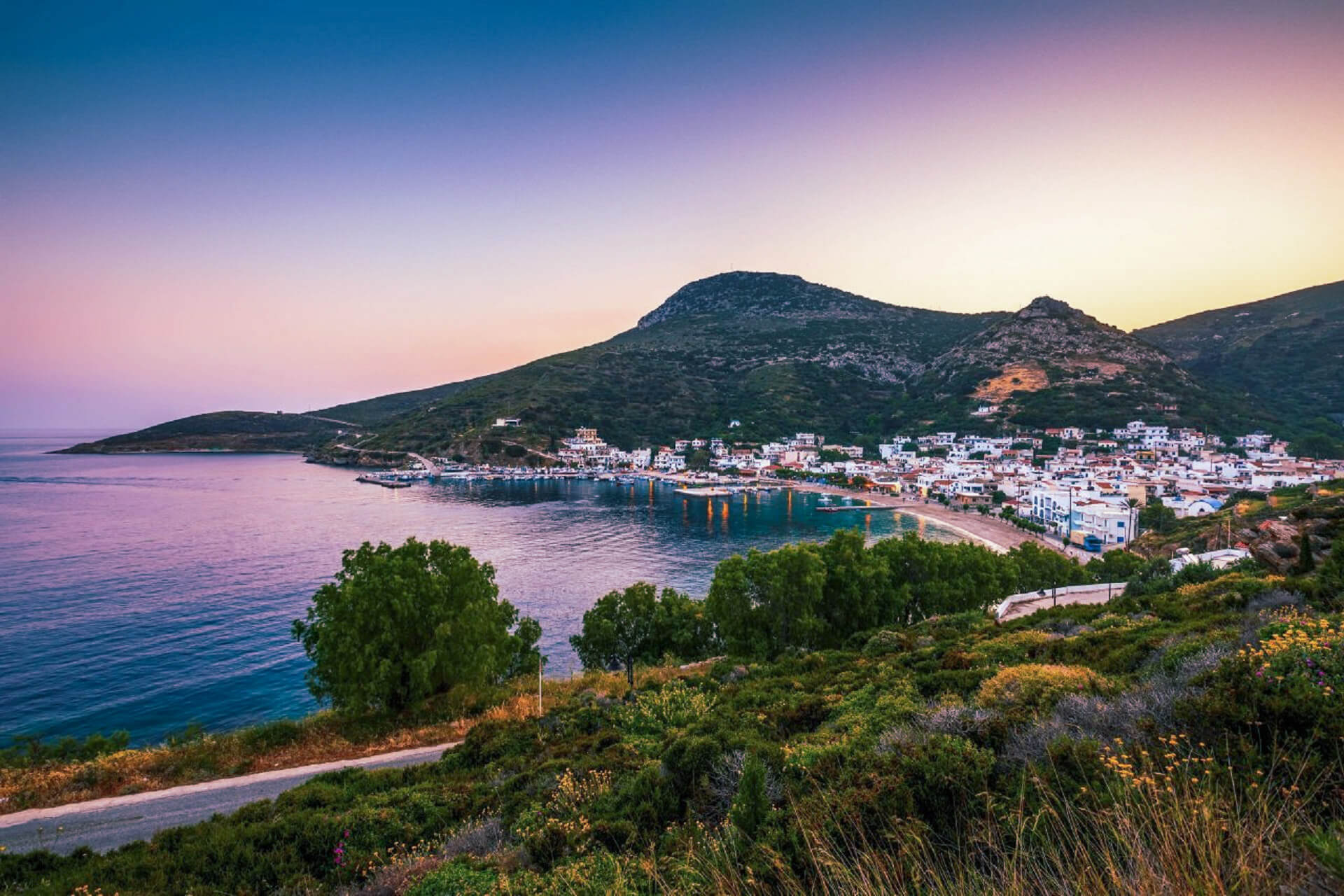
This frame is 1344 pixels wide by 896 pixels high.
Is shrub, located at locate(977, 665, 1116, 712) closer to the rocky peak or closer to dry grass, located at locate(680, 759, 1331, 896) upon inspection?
dry grass, located at locate(680, 759, 1331, 896)

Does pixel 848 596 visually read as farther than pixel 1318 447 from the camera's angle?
No

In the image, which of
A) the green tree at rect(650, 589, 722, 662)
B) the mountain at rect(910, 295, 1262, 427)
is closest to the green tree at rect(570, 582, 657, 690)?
the green tree at rect(650, 589, 722, 662)

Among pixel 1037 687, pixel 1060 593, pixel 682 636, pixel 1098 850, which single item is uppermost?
pixel 1098 850

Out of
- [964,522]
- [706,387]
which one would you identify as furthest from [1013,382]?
[964,522]

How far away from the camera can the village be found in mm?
54656

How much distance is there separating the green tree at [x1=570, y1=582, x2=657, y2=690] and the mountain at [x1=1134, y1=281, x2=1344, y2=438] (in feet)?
422

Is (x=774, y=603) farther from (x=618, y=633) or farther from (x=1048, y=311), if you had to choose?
(x=1048, y=311)

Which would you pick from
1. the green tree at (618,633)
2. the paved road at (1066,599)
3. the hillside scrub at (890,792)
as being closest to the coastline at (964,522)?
the paved road at (1066,599)

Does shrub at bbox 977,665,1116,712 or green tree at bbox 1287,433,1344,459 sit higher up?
shrub at bbox 977,665,1116,712

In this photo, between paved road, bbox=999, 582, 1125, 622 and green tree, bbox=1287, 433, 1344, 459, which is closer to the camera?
paved road, bbox=999, 582, 1125, 622

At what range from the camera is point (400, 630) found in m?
15.6

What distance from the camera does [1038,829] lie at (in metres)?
3.78

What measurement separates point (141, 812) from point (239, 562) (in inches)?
1653

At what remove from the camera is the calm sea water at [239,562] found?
23.8 m
